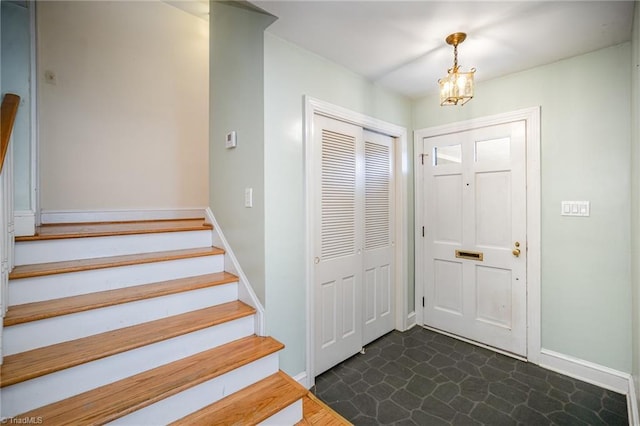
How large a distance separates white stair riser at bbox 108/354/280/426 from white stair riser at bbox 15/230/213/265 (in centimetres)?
111

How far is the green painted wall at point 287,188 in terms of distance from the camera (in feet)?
6.28

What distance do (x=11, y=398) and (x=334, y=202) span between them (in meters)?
2.05

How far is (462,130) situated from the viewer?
2787 mm

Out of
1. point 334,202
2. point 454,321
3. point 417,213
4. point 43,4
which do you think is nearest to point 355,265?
point 334,202

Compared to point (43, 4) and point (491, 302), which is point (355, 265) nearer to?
point (491, 302)

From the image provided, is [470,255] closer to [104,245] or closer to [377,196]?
[377,196]

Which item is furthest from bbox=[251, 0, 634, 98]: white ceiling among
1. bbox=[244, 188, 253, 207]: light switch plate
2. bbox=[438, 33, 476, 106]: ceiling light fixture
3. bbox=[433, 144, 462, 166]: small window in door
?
bbox=[244, 188, 253, 207]: light switch plate

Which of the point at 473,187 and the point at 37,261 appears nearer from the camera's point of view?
the point at 37,261

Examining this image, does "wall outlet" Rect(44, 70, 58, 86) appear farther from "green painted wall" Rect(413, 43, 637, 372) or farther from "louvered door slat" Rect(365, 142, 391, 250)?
"green painted wall" Rect(413, 43, 637, 372)

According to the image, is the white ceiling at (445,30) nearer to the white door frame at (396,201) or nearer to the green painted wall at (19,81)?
the white door frame at (396,201)

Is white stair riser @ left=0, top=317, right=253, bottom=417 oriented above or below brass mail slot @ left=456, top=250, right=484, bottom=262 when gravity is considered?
below

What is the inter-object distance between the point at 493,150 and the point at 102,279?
326cm

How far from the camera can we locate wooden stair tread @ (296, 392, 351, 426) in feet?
5.48

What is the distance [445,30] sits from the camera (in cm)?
187
